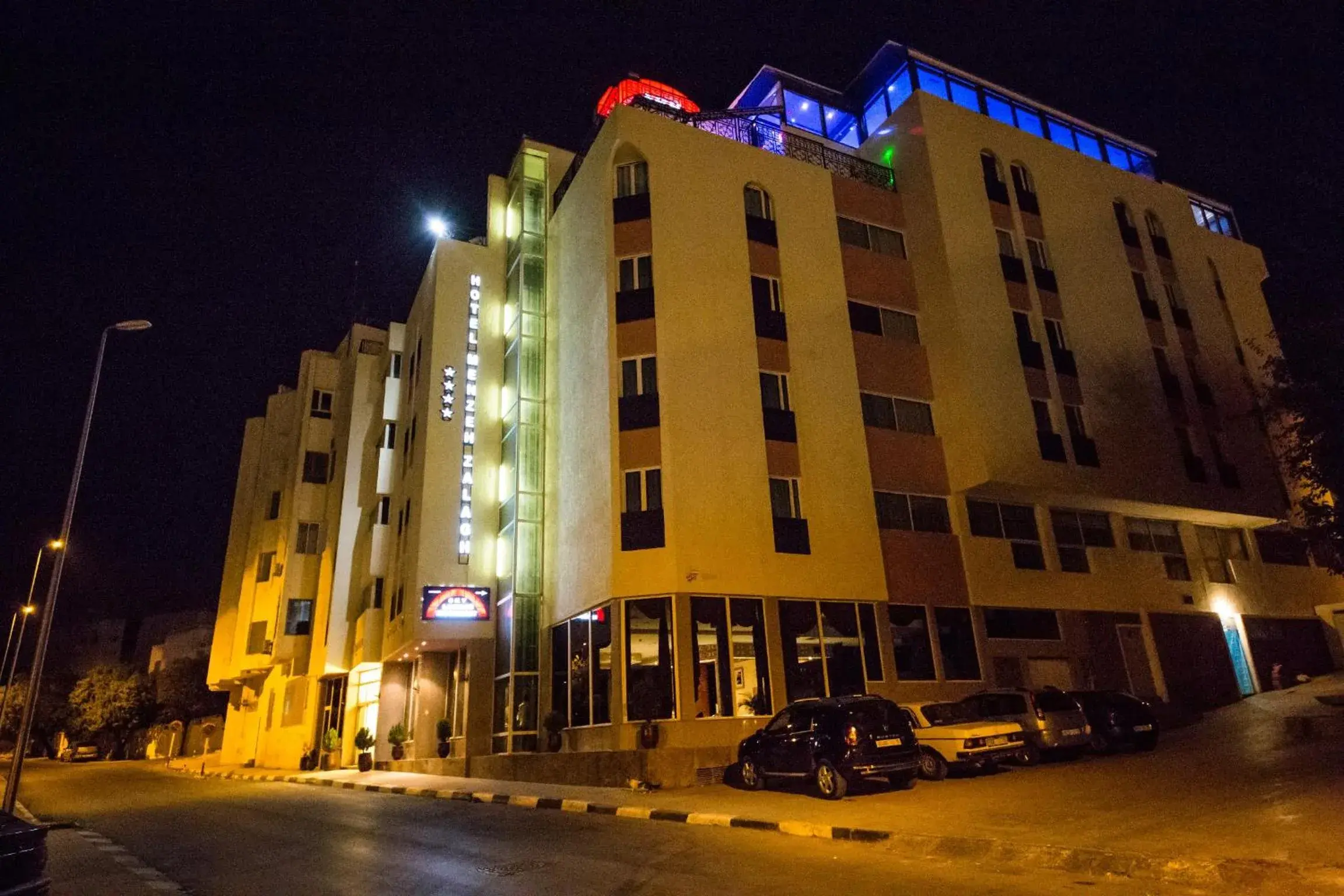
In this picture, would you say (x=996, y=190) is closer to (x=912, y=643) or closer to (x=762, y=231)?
(x=762, y=231)

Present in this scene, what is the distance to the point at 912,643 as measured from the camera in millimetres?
22859

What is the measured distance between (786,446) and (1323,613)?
25.3 meters

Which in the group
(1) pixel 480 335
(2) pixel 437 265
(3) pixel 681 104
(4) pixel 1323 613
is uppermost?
(3) pixel 681 104

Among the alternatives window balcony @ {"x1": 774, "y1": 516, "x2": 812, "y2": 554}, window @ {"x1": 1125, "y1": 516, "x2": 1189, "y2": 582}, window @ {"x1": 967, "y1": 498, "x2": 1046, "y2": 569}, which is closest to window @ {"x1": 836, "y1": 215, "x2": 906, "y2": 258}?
window @ {"x1": 967, "y1": 498, "x2": 1046, "y2": 569}

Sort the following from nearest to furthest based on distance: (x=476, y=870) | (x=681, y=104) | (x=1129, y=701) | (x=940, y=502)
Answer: (x=476, y=870)
(x=1129, y=701)
(x=940, y=502)
(x=681, y=104)

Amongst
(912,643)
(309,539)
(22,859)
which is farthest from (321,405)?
(22,859)

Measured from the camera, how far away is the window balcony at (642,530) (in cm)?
2044

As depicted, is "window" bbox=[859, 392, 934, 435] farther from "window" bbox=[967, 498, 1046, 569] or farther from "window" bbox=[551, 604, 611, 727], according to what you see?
"window" bbox=[551, 604, 611, 727]

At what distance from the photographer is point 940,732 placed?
1599 cm

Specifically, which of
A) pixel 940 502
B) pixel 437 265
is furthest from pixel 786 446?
pixel 437 265

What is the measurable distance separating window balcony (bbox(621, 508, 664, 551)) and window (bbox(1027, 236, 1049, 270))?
18167 mm

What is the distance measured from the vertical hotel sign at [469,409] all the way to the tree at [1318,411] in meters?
24.1

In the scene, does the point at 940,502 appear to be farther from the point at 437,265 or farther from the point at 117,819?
the point at 117,819

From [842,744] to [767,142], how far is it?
21.6m
